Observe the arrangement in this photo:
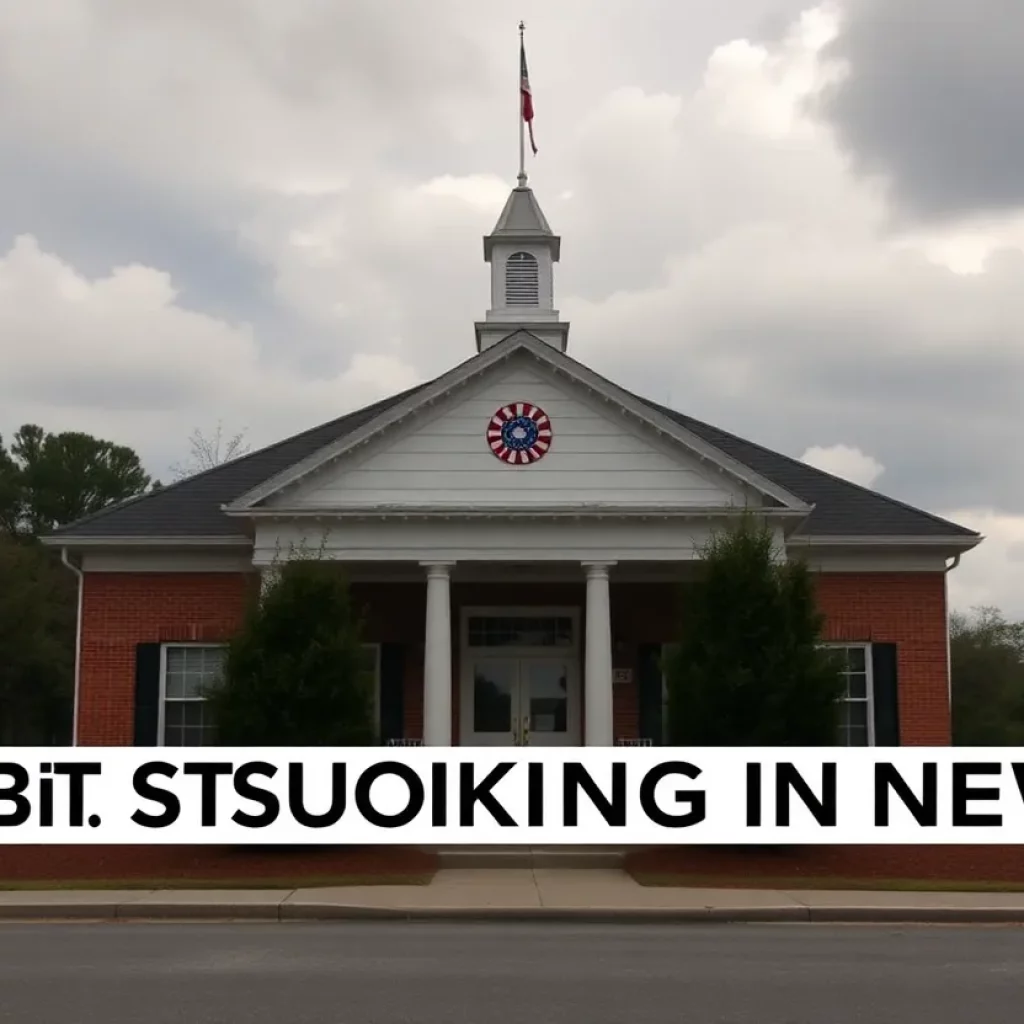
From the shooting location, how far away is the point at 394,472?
21.0 metres

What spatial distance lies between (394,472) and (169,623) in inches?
191

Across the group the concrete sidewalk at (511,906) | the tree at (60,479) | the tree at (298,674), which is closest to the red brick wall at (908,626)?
the concrete sidewalk at (511,906)

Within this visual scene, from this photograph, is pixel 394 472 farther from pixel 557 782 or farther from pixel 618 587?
pixel 557 782

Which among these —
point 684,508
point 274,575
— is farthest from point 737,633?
point 274,575

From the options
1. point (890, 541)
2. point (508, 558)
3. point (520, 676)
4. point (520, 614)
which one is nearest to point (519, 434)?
point (508, 558)

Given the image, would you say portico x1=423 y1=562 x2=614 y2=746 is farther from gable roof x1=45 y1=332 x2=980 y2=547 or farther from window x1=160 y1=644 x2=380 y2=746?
gable roof x1=45 y1=332 x2=980 y2=547

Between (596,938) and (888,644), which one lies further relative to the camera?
(888,644)

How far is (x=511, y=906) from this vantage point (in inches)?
554

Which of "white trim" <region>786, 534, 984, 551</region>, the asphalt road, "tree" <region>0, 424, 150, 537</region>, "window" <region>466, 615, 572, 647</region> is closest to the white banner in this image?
the asphalt road

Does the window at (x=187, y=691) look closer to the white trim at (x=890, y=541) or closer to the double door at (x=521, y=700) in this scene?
the double door at (x=521, y=700)

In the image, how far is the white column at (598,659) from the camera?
20.5 meters

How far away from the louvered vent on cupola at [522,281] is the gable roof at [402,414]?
3.66 metres

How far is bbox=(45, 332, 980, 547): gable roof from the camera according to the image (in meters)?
20.9

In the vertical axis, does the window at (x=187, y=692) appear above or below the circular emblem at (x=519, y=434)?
below
